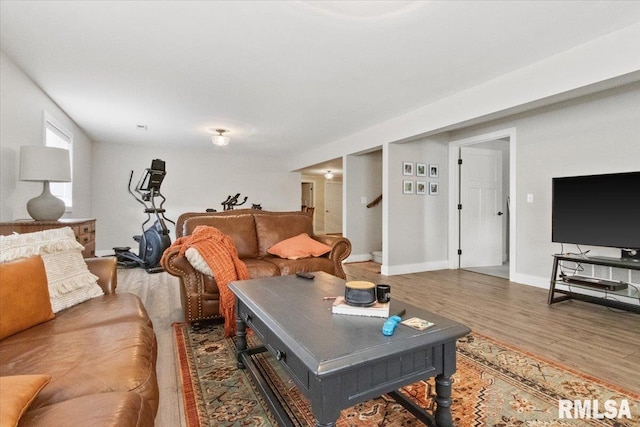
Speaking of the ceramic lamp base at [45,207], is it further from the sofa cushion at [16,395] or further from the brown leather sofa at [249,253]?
the sofa cushion at [16,395]

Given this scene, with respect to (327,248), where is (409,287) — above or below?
below

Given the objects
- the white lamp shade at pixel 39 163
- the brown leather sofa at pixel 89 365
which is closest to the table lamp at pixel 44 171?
the white lamp shade at pixel 39 163

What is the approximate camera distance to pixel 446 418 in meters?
1.26

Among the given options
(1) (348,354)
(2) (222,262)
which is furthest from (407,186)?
(1) (348,354)

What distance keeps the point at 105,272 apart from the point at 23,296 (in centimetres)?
65

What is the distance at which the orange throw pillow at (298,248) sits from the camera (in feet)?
10.3

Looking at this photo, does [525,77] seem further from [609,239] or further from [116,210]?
[116,210]

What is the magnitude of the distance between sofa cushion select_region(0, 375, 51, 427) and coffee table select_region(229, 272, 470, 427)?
0.70 m

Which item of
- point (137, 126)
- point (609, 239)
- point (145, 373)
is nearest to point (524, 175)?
point (609, 239)

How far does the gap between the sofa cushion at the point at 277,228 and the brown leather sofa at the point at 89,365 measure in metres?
1.73

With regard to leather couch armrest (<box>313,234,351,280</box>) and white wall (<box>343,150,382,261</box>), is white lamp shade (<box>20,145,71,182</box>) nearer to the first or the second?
leather couch armrest (<box>313,234,351,280</box>)

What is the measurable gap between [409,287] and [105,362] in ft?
11.0

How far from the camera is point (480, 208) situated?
17.2 ft

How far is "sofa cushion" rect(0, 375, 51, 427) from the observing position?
2.33 feet
